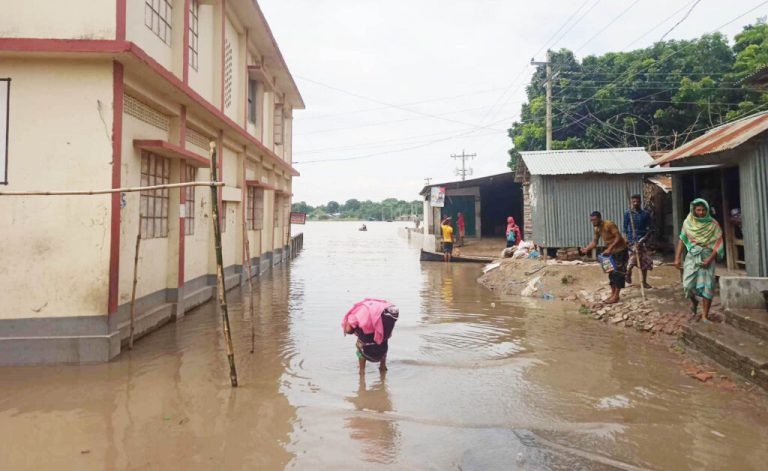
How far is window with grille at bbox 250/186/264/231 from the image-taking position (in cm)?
1650

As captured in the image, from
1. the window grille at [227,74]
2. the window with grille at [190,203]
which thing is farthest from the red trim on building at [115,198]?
the window grille at [227,74]

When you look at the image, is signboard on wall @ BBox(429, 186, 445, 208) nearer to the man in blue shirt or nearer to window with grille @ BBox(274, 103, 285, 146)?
window with grille @ BBox(274, 103, 285, 146)

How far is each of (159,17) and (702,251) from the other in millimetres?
9648

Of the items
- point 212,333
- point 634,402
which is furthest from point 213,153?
point 634,402

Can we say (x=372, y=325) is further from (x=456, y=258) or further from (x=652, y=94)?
(x=652, y=94)

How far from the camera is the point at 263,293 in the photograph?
13.2 metres

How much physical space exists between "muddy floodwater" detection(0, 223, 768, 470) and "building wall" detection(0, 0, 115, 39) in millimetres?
4304

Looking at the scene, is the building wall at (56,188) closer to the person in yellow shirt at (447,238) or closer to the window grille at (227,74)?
the window grille at (227,74)

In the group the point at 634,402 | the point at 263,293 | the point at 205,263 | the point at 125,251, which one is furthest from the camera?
the point at 263,293

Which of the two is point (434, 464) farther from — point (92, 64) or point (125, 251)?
point (92, 64)

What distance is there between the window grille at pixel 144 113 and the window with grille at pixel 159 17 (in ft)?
A: 4.48

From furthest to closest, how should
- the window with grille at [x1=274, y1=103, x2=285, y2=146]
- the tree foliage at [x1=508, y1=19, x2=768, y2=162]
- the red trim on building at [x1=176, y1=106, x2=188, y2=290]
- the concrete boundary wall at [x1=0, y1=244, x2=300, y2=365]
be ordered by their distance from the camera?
1. the tree foliage at [x1=508, y1=19, x2=768, y2=162]
2. the window with grille at [x1=274, y1=103, x2=285, y2=146]
3. the red trim on building at [x1=176, y1=106, x2=188, y2=290]
4. the concrete boundary wall at [x1=0, y1=244, x2=300, y2=365]

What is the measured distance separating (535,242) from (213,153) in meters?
13.2

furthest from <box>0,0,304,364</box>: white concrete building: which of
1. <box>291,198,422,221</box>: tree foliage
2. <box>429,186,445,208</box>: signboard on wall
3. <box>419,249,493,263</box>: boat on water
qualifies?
<box>291,198,422,221</box>: tree foliage
